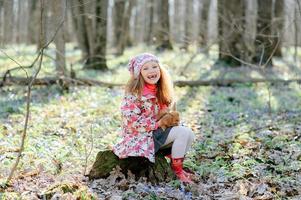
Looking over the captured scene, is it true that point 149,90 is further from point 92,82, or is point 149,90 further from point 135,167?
point 92,82

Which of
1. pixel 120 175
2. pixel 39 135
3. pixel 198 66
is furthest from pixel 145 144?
pixel 198 66

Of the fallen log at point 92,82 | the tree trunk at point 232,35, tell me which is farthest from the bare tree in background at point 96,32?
the tree trunk at point 232,35

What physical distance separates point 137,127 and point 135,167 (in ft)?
1.68

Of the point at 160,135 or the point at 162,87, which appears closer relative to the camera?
the point at 160,135

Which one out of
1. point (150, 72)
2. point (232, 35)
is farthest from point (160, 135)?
point (232, 35)

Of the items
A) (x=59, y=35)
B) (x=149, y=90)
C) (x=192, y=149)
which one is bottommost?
(x=192, y=149)

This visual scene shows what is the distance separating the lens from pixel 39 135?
7.38 m

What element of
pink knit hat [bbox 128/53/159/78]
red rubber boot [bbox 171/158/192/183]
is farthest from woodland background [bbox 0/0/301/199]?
pink knit hat [bbox 128/53/159/78]

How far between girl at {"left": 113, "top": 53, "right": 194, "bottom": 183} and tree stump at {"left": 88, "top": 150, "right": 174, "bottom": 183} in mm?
104

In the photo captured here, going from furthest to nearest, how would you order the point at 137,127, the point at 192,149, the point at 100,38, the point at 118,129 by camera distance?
the point at 100,38
the point at 118,129
the point at 192,149
the point at 137,127

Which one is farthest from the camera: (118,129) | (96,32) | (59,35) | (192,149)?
(96,32)

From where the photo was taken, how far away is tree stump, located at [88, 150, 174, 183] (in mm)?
5422

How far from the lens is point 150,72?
17.9ft

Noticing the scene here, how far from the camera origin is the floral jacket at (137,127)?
17.6 feet
